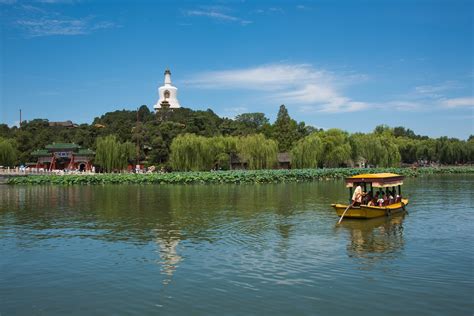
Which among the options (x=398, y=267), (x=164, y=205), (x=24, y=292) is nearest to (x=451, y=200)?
(x=164, y=205)

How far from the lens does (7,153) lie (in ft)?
178

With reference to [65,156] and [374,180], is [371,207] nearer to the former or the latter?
[374,180]

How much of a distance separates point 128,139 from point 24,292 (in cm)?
5369

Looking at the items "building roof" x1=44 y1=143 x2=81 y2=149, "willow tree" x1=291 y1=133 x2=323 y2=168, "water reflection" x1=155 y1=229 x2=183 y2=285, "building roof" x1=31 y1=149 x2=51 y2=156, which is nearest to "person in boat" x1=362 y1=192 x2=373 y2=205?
"water reflection" x1=155 y1=229 x2=183 y2=285

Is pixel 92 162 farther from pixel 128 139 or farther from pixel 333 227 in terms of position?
pixel 333 227


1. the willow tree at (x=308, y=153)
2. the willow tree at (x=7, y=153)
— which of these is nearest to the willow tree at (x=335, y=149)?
the willow tree at (x=308, y=153)

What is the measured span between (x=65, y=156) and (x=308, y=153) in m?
28.5

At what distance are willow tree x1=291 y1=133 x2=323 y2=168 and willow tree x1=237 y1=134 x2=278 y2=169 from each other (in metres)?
2.33

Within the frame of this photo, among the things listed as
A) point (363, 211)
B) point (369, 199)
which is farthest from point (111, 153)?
point (363, 211)

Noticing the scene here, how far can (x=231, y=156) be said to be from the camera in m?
56.4

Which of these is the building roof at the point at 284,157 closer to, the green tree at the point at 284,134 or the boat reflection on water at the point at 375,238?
the green tree at the point at 284,134

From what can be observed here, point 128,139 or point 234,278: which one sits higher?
point 128,139

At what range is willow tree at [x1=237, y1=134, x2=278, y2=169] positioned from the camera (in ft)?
165

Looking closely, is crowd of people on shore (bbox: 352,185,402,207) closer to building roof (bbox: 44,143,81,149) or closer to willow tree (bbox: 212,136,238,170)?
willow tree (bbox: 212,136,238,170)
